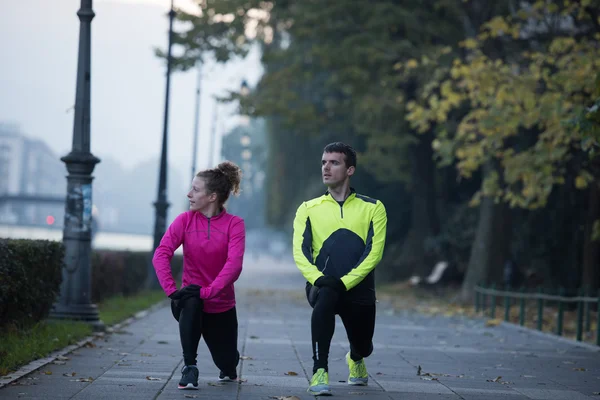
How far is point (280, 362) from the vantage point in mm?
9750

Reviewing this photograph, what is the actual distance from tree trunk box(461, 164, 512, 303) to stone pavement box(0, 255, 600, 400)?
9.45 meters

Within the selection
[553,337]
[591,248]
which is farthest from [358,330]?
[591,248]

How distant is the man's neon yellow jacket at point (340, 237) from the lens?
7.18 m

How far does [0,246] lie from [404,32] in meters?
20.1

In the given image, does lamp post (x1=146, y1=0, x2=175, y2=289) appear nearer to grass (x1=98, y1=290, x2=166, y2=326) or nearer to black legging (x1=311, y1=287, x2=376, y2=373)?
grass (x1=98, y1=290, x2=166, y2=326)

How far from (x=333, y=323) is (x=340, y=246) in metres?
0.54

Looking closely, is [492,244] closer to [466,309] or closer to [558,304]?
[466,309]

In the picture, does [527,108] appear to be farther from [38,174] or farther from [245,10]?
[38,174]

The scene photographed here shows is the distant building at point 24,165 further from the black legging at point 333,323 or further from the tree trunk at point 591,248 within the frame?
the black legging at point 333,323

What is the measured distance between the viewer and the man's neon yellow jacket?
23.5ft

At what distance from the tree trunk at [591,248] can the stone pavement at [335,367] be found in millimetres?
7465

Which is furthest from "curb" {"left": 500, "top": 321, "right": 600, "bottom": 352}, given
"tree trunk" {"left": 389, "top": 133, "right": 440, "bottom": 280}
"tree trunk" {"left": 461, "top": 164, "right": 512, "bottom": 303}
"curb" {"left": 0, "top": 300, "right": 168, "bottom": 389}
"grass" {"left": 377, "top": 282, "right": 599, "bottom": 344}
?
"tree trunk" {"left": 389, "top": 133, "right": 440, "bottom": 280}

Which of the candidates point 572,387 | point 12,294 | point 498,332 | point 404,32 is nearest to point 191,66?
point 404,32

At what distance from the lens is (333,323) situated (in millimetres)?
7098
